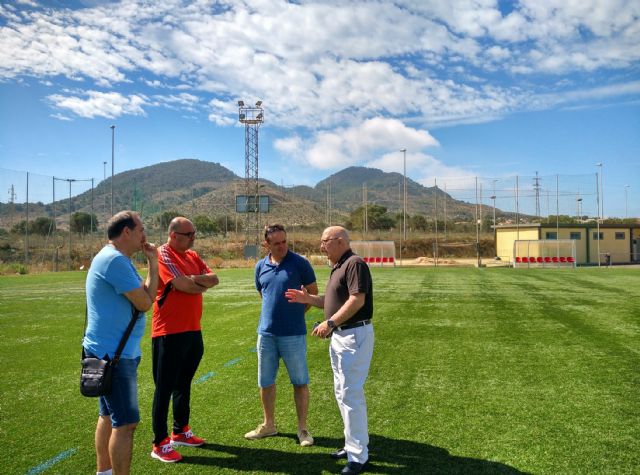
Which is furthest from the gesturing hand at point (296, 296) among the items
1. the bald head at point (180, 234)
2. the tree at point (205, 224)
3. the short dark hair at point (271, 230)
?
the tree at point (205, 224)

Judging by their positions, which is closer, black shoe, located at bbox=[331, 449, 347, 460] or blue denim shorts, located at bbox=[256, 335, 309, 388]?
black shoe, located at bbox=[331, 449, 347, 460]

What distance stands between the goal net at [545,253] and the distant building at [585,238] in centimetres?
321

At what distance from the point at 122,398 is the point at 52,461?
1508mm

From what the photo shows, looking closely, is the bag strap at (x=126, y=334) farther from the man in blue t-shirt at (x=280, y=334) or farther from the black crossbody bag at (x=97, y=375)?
the man in blue t-shirt at (x=280, y=334)

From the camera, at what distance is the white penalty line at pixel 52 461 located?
4006mm

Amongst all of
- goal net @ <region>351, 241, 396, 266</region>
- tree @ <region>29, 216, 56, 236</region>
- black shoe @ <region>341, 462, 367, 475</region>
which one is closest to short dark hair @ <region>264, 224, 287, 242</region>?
black shoe @ <region>341, 462, 367, 475</region>

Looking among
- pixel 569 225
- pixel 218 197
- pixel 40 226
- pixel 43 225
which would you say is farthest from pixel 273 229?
pixel 218 197

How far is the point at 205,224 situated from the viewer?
191 feet

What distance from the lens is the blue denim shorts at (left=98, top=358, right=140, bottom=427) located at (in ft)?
10.8

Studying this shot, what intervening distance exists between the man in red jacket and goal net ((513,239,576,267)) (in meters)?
32.8

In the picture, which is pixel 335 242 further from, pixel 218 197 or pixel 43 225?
pixel 218 197

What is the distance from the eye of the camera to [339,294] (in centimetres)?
417

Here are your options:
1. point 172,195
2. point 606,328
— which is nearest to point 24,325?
point 606,328

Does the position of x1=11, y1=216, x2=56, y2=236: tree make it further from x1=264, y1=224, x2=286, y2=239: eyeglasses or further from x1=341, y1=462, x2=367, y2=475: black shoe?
x1=341, y1=462, x2=367, y2=475: black shoe
